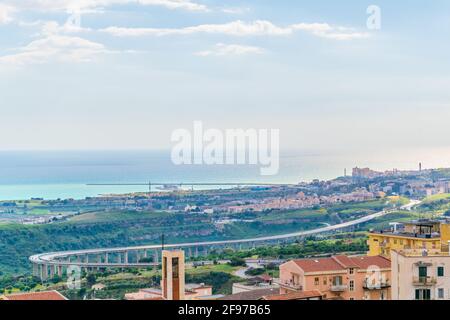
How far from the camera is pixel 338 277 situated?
467 centimetres

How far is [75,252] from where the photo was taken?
547 inches

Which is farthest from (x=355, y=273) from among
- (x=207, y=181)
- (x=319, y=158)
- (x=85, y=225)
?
(x=85, y=225)

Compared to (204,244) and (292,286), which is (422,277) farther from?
(204,244)

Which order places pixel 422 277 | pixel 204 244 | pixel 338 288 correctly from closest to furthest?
pixel 422 277 < pixel 338 288 < pixel 204 244

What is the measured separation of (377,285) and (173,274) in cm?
134

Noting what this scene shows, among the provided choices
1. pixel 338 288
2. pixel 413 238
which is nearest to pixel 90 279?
pixel 413 238

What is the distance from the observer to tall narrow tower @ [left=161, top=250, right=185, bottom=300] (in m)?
3.30

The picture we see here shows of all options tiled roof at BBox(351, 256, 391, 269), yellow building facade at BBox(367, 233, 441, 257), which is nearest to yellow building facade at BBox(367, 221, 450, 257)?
yellow building facade at BBox(367, 233, 441, 257)

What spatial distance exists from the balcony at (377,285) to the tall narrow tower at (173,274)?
1139 millimetres

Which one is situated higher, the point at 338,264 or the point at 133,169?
the point at 133,169

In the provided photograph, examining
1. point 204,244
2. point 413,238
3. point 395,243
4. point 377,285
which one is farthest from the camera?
point 204,244

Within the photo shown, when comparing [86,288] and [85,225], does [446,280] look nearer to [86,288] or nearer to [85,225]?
[86,288]

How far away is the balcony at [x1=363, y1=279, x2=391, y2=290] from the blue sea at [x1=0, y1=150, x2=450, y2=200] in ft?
3.21
